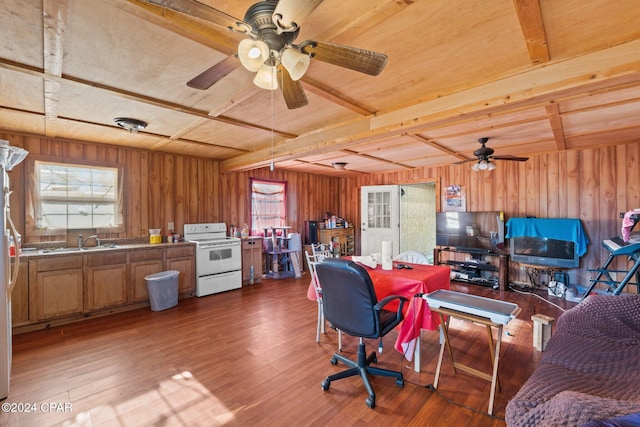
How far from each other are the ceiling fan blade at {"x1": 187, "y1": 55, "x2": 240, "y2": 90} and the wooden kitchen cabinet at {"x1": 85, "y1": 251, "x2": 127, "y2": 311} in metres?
3.25

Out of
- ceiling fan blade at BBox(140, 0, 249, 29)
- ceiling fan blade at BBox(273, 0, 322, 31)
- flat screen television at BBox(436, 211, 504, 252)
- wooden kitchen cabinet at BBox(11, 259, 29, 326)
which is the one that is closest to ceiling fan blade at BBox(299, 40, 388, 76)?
ceiling fan blade at BBox(273, 0, 322, 31)

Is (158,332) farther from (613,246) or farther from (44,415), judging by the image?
(613,246)

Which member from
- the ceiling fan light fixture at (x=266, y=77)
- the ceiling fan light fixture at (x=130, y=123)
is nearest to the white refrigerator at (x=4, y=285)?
the ceiling fan light fixture at (x=130, y=123)

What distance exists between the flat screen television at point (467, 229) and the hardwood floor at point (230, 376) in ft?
5.40

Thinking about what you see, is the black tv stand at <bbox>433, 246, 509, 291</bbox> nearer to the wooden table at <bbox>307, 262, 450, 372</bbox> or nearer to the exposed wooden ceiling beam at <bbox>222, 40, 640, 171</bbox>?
the wooden table at <bbox>307, 262, 450, 372</bbox>

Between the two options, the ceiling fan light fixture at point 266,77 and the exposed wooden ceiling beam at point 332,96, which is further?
the exposed wooden ceiling beam at point 332,96

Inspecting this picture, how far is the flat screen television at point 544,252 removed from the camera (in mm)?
4176

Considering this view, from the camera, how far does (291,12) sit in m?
1.15

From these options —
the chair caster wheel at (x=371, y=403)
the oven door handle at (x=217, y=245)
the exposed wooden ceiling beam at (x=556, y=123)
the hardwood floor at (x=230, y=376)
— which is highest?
the exposed wooden ceiling beam at (x=556, y=123)

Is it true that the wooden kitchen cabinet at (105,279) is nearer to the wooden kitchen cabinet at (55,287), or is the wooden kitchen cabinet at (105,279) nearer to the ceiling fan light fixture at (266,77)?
the wooden kitchen cabinet at (55,287)

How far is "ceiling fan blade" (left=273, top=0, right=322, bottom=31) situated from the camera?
43.2 inches

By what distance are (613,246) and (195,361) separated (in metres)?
4.53

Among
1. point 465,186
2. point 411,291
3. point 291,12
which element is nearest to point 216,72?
point 291,12

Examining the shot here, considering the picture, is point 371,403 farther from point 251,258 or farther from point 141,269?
point 251,258
